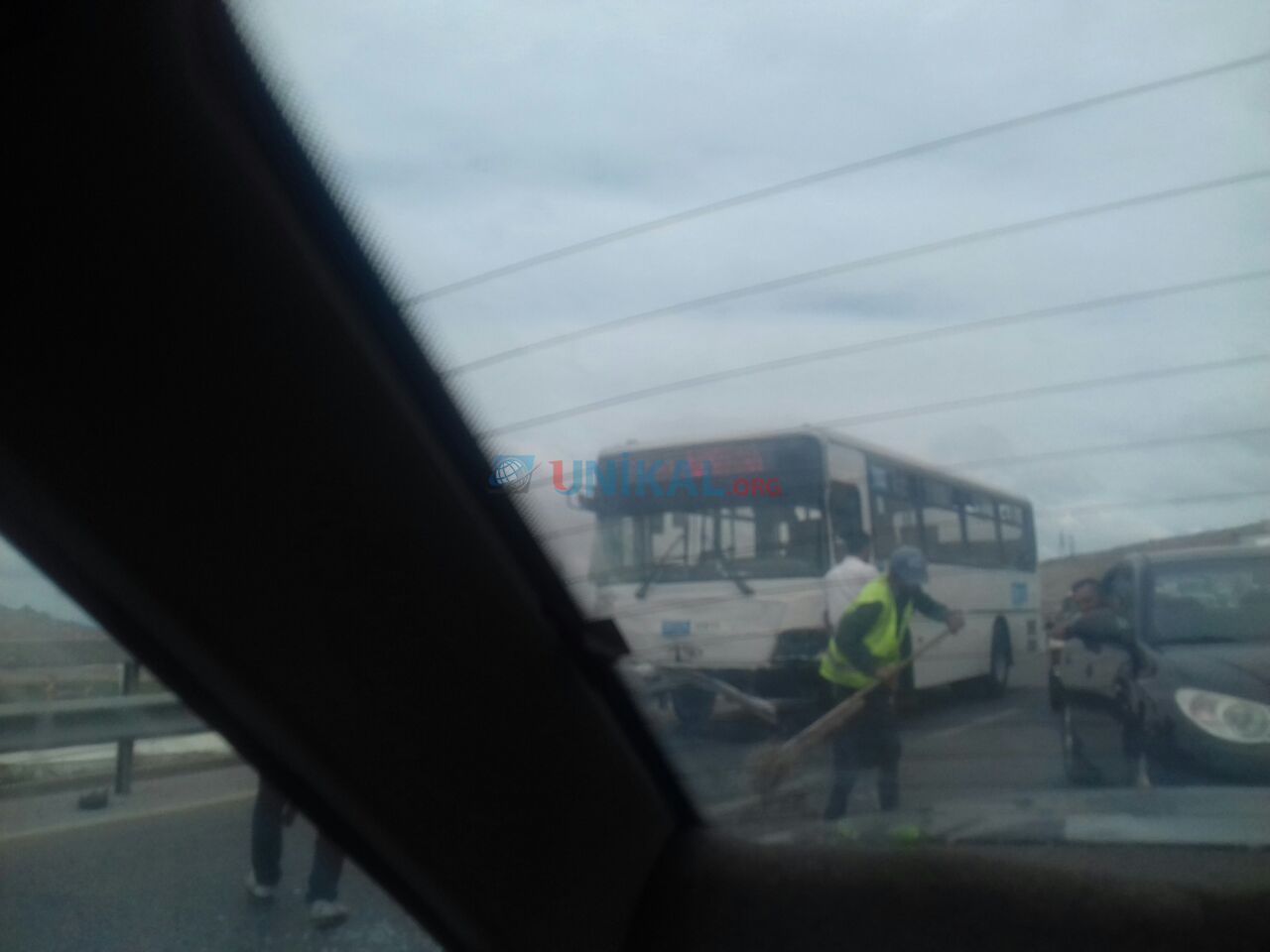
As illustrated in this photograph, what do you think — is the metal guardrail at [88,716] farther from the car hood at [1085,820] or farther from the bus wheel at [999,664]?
the bus wheel at [999,664]

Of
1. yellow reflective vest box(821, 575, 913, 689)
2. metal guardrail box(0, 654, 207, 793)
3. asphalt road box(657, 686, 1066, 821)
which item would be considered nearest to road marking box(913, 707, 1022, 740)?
asphalt road box(657, 686, 1066, 821)

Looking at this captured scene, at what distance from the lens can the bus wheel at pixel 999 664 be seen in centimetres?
348

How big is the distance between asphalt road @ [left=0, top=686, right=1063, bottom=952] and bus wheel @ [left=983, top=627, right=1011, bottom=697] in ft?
0.17

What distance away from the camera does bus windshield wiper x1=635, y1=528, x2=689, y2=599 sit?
12.0 ft

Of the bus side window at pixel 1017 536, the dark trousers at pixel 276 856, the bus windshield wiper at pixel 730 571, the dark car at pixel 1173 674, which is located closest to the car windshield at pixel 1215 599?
the dark car at pixel 1173 674

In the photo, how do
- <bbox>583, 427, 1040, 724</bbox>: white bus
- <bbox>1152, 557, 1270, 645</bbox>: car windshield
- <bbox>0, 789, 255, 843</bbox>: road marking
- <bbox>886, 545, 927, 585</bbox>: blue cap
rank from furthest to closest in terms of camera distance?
<bbox>886, 545, 927, 585</bbox>: blue cap, <bbox>583, 427, 1040, 724</bbox>: white bus, <bbox>1152, 557, 1270, 645</bbox>: car windshield, <bbox>0, 789, 255, 843</bbox>: road marking

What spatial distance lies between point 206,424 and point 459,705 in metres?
1.02

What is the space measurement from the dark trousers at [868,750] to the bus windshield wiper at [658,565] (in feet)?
2.08

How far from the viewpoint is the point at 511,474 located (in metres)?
3.28

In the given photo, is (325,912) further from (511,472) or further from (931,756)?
(931,756)

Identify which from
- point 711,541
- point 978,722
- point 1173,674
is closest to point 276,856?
point 711,541

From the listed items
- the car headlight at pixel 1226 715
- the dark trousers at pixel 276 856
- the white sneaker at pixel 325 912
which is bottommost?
the white sneaker at pixel 325 912

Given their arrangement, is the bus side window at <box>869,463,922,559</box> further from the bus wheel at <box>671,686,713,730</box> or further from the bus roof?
the bus wheel at <box>671,686,713,730</box>

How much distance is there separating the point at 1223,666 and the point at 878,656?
0.93 m
